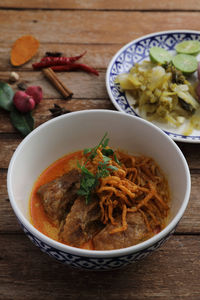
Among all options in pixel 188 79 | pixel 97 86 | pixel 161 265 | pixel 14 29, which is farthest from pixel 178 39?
pixel 161 265

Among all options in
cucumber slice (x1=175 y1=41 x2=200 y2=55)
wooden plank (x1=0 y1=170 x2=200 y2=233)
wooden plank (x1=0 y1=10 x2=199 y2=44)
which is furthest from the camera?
wooden plank (x1=0 y1=10 x2=199 y2=44)

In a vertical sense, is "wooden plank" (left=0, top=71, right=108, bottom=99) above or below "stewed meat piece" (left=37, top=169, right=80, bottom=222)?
above

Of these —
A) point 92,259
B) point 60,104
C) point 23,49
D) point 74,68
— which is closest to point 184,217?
point 92,259

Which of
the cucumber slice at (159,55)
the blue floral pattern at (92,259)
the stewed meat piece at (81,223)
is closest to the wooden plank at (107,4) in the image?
the cucumber slice at (159,55)

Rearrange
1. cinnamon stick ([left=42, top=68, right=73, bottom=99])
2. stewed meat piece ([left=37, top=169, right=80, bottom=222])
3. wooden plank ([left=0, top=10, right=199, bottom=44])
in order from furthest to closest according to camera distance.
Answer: wooden plank ([left=0, top=10, right=199, bottom=44]) → cinnamon stick ([left=42, top=68, right=73, bottom=99]) → stewed meat piece ([left=37, top=169, right=80, bottom=222])

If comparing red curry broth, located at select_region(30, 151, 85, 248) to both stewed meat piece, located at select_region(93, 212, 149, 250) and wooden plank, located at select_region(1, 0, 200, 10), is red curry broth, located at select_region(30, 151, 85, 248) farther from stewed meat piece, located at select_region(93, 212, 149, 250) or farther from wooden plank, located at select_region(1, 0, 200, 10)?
wooden plank, located at select_region(1, 0, 200, 10)

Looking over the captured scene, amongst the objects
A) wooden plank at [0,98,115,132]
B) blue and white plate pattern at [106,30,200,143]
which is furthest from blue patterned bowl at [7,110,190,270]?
wooden plank at [0,98,115,132]
